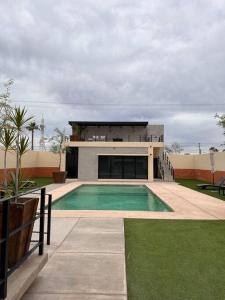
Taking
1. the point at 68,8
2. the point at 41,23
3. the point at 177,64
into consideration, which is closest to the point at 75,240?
the point at 68,8

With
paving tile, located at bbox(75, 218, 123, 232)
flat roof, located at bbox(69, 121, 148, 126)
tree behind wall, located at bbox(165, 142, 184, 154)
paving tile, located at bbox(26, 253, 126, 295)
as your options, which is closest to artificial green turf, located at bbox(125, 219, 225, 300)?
paving tile, located at bbox(26, 253, 126, 295)

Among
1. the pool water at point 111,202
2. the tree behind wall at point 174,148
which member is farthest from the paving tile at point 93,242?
the tree behind wall at point 174,148

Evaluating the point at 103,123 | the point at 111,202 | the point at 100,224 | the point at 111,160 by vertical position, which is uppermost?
the point at 103,123

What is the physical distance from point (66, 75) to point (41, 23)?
28.4 feet

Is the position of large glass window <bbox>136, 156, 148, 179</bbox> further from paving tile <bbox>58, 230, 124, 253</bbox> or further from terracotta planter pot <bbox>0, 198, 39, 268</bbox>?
terracotta planter pot <bbox>0, 198, 39, 268</bbox>

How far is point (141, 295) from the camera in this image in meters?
3.61

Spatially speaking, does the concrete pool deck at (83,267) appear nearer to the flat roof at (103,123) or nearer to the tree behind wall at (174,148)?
the flat roof at (103,123)

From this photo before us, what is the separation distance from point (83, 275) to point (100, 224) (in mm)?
3599

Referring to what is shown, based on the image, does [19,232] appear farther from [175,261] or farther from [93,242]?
[93,242]

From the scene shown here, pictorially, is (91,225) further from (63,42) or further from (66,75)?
(66,75)

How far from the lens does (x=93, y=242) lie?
5922mm

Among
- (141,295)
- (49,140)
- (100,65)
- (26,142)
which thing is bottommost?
(141,295)

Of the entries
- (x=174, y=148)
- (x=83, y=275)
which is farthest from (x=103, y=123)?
(x=83, y=275)

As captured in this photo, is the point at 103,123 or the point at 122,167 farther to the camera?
the point at 103,123
